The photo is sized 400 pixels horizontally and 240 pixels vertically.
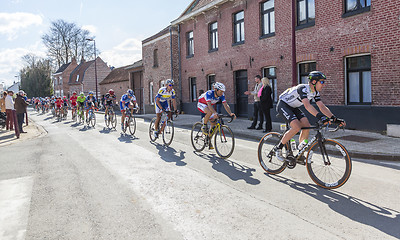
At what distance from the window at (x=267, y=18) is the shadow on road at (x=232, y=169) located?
9.99m

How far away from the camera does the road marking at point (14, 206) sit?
3714 millimetres

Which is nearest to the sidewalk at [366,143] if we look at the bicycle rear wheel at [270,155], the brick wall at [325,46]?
the bicycle rear wheel at [270,155]

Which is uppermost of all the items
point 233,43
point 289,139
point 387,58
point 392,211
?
point 233,43

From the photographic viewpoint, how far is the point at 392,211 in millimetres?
4031

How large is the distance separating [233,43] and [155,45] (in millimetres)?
10512

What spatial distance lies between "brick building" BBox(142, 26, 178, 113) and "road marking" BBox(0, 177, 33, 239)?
18435 mm

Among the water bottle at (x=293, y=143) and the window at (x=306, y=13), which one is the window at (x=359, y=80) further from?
the water bottle at (x=293, y=143)

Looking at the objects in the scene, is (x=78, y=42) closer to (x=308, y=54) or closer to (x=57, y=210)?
(x=308, y=54)

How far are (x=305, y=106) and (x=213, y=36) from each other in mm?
15883

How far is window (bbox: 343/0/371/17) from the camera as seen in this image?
11333 millimetres

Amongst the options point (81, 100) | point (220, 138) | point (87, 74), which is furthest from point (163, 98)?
point (87, 74)

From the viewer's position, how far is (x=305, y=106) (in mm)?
5176

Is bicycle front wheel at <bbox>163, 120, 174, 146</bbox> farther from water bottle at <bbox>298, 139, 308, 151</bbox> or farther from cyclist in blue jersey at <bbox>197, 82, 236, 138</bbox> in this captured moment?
water bottle at <bbox>298, 139, 308, 151</bbox>

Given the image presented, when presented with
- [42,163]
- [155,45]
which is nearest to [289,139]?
[42,163]
